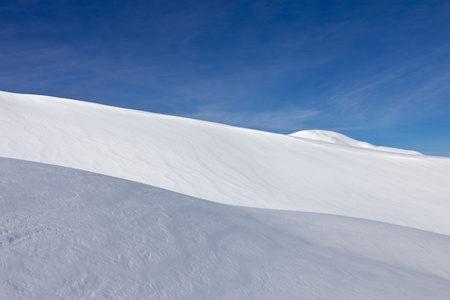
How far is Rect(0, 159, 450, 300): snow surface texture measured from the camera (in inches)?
77.7

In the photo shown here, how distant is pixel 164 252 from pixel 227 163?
17.4 feet

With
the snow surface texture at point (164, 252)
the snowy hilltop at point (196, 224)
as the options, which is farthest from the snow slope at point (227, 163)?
the snow surface texture at point (164, 252)

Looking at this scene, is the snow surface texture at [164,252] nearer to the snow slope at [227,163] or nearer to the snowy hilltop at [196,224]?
the snowy hilltop at [196,224]

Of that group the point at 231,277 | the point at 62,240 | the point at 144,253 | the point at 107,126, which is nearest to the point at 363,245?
the point at 231,277

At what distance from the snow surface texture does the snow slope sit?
2172 mm

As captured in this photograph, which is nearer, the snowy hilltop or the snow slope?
the snowy hilltop

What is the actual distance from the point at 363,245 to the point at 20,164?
4.28m

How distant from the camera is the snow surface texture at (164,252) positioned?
6.47ft

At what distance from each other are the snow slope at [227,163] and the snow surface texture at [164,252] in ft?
7.13

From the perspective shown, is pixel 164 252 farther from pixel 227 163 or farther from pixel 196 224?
pixel 227 163

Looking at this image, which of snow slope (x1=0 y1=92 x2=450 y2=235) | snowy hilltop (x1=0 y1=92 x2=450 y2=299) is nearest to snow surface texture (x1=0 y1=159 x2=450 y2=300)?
snowy hilltop (x1=0 y1=92 x2=450 y2=299)

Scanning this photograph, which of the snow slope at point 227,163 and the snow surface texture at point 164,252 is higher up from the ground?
the snow slope at point 227,163

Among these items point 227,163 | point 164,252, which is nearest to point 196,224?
point 164,252

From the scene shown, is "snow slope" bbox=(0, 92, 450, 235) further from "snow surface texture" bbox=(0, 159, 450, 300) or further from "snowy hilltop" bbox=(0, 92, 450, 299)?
"snow surface texture" bbox=(0, 159, 450, 300)
